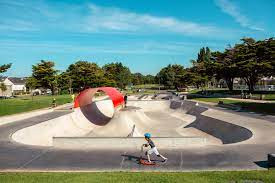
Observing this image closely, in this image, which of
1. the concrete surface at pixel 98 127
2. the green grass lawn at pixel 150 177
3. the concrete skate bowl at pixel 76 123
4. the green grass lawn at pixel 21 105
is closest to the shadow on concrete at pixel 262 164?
the green grass lawn at pixel 150 177

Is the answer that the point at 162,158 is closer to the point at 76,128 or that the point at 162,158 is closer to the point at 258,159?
the point at 258,159

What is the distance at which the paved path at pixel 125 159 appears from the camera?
12.4 metres

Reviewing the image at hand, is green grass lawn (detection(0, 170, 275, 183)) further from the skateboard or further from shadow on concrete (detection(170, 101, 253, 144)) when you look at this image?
shadow on concrete (detection(170, 101, 253, 144))

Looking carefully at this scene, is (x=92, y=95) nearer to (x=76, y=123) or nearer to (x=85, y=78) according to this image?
(x=76, y=123)

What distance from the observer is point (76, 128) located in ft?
95.7

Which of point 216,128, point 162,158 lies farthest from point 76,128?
point 162,158

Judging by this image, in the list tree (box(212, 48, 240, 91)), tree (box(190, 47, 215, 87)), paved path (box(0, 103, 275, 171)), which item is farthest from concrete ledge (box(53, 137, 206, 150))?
tree (box(190, 47, 215, 87))

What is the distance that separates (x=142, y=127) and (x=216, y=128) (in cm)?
752

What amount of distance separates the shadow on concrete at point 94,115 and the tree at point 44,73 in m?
35.9

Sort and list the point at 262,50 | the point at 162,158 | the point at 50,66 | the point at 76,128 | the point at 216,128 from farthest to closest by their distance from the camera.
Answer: the point at 50,66, the point at 262,50, the point at 76,128, the point at 216,128, the point at 162,158

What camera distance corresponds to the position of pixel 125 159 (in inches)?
541

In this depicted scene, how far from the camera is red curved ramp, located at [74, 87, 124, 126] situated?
33000 mm

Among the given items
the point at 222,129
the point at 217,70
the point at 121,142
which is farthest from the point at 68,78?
the point at 121,142

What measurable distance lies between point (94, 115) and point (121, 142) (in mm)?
20866
